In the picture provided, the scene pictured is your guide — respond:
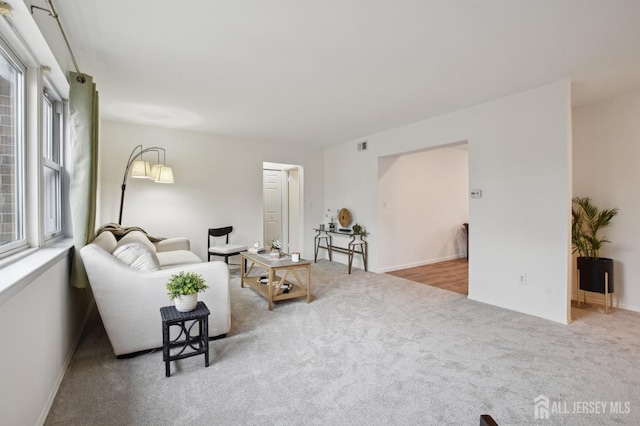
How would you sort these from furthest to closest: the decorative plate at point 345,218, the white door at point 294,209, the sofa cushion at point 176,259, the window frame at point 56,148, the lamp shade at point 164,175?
the white door at point 294,209 < the decorative plate at point 345,218 < the lamp shade at point 164,175 < the sofa cushion at point 176,259 < the window frame at point 56,148

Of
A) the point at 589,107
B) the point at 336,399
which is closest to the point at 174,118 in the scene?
the point at 336,399

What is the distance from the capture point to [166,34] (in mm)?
2221

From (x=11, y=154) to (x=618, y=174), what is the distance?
5566 mm

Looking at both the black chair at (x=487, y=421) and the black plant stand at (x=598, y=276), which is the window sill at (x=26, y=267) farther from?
the black plant stand at (x=598, y=276)

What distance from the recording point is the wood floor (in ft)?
14.8

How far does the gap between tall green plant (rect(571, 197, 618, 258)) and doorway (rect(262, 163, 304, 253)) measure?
465 cm

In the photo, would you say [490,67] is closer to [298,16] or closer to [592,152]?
[298,16]

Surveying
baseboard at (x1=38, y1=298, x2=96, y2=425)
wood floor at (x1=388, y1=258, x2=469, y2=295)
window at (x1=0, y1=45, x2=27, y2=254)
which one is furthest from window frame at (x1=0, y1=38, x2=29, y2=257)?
wood floor at (x1=388, y1=258, x2=469, y2=295)

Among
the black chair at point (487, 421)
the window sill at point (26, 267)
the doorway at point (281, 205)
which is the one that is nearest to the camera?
the black chair at point (487, 421)

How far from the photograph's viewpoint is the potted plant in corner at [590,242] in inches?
131

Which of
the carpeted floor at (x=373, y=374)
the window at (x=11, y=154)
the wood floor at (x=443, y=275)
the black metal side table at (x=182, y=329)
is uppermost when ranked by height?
the window at (x=11, y=154)

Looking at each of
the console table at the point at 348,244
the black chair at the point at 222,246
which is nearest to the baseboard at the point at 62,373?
the black chair at the point at 222,246

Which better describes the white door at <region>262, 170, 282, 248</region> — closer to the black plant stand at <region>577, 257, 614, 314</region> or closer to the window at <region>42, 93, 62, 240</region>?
the window at <region>42, 93, 62, 240</region>

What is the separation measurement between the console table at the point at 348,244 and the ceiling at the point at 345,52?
7.89 ft
